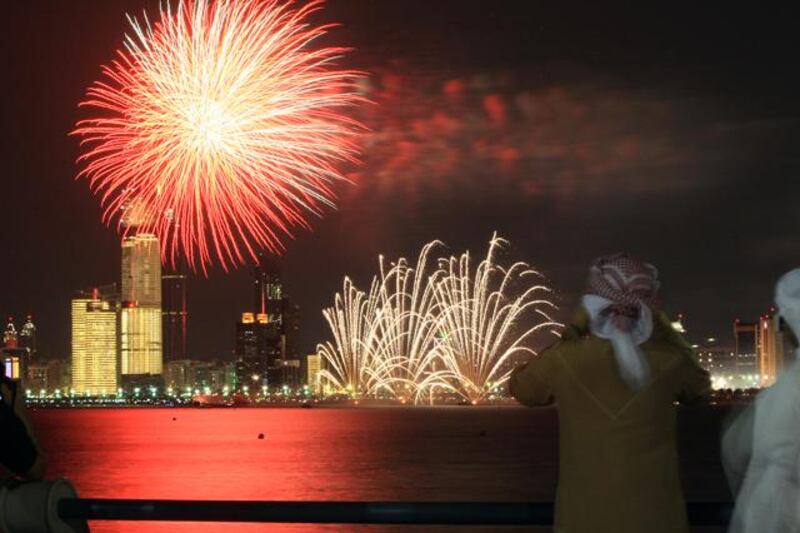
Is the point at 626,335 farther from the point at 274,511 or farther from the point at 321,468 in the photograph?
the point at 321,468

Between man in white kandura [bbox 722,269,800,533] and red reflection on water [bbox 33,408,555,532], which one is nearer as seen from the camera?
man in white kandura [bbox 722,269,800,533]

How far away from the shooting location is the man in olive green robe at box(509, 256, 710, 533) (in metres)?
4.41

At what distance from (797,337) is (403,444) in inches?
4746

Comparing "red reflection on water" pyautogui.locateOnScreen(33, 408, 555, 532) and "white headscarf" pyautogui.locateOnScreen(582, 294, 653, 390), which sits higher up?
"white headscarf" pyautogui.locateOnScreen(582, 294, 653, 390)

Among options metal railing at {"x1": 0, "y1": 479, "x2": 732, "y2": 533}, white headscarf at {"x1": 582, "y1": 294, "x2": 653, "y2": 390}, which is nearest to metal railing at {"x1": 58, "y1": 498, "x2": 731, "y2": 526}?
metal railing at {"x1": 0, "y1": 479, "x2": 732, "y2": 533}

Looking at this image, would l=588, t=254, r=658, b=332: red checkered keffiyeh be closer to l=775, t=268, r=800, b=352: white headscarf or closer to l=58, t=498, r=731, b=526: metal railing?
l=775, t=268, r=800, b=352: white headscarf

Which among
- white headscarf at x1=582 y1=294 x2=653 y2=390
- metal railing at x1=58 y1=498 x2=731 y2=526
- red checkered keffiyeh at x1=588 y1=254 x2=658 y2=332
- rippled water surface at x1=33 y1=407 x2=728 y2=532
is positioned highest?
red checkered keffiyeh at x1=588 y1=254 x2=658 y2=332

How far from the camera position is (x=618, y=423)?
4.47 meters

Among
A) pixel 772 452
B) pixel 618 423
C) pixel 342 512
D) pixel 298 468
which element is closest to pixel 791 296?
pixel 772 452

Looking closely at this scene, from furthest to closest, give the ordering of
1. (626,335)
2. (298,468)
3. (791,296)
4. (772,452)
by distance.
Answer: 1. (298,468)
2. (626,335)
3. (791,296)
4. (772,452)

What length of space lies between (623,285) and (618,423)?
48cm

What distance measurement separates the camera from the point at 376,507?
535cm

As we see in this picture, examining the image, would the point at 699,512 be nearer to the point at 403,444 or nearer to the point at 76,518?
the point at 76,518

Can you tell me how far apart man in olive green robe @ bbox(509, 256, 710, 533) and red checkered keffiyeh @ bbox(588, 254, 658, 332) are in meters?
0.01
